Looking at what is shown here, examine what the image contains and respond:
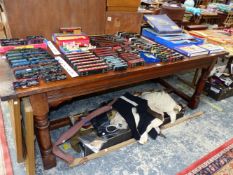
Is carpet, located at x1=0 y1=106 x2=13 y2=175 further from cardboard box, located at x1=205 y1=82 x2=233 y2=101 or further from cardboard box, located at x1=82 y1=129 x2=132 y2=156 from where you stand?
cardboard box, located at x1=205 y1=82 x2=233 y2=101

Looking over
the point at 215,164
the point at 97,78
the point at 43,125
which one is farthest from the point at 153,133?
the point at 43,125

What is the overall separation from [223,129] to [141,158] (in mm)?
958

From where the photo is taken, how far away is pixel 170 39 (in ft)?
5.77

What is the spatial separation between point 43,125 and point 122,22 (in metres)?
1.31

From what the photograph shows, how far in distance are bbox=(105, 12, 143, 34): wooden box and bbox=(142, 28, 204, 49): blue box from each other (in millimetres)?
206

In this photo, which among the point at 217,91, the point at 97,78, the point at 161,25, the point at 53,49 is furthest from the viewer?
the point at 217,91

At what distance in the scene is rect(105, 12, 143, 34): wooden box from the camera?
1958 mm

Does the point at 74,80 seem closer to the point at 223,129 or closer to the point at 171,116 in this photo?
the point at 171,116

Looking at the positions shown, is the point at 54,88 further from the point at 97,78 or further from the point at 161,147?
the point at 161,147

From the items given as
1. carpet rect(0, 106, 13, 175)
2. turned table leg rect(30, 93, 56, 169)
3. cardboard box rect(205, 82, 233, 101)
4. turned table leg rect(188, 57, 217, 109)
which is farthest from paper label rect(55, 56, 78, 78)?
cardboard box rect(205, 82, 233, 101)

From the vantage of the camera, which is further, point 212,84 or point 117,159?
point 212,84

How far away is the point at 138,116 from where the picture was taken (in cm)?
168

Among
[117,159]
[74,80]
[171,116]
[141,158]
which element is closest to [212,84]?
[171,116]

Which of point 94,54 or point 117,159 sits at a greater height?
point 94,54
